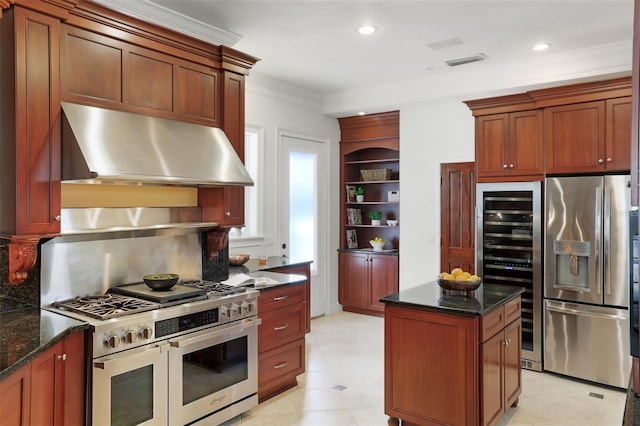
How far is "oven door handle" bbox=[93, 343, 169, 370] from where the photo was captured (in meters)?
2.35

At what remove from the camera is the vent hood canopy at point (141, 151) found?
2.54 meters

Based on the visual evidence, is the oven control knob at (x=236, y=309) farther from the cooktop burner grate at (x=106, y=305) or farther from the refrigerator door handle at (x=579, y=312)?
the refrigerator door handle at (x=579, y=312)

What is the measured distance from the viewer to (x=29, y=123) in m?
2.44

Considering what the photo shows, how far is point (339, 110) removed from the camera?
5.82 metres

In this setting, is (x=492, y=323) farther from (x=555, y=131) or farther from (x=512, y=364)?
(x=555, y=131)

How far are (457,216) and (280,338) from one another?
273 cm

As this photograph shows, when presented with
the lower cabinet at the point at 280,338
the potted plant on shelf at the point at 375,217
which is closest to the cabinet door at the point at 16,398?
the lower cabinet at the point at 280,338

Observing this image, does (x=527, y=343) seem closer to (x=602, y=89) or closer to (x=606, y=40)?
(x=602, y=89)

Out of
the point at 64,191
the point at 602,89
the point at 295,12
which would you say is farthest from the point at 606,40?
the point at 64,191

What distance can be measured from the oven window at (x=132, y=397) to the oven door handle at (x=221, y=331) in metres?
0.21

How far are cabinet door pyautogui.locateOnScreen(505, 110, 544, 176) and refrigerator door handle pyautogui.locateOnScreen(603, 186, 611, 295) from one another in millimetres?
597

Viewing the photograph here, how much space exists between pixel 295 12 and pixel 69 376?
273cm

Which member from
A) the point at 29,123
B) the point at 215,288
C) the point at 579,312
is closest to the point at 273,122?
the point at 215,288

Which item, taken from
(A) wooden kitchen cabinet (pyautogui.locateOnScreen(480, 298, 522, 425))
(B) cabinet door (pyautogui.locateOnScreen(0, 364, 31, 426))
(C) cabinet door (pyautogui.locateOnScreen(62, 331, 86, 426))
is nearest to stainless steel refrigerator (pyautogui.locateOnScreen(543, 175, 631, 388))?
(A) wooden kitchen cabinet (pyautogui.locateOnScreen(480, 298, 522, 425))
